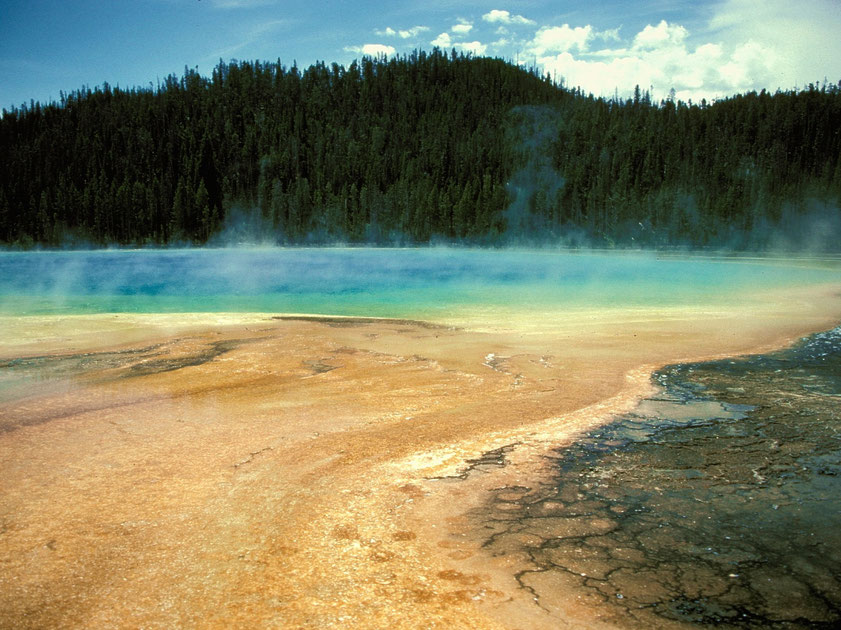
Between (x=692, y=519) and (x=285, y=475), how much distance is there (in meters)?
2.93

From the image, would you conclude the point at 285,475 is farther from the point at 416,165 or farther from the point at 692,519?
the point at 416,165

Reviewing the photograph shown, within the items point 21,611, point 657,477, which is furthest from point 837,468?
point 21,611

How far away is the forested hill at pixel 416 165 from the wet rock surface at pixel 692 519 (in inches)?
3515

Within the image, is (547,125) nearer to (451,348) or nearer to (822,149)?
(822,149)

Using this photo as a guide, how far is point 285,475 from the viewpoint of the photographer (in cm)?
505

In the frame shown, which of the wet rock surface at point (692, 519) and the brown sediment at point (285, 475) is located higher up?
the wet rock surface at point (692, 519)

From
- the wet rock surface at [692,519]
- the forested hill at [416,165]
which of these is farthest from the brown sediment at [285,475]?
the forested hill at [416,165]

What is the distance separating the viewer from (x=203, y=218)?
380 ft

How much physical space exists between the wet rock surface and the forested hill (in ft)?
293

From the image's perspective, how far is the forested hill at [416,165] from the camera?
9925 centimetres

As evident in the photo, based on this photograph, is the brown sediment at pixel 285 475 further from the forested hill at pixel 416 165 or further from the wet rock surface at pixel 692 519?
the forested hill at pixel 416 165

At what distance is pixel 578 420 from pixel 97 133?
Answer: 143m

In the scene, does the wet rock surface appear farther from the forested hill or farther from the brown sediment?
the forested hill

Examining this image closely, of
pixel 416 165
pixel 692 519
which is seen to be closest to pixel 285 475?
pixel 692 519
